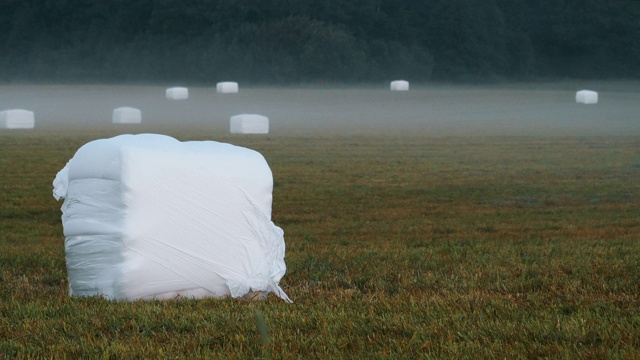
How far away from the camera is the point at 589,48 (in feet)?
294

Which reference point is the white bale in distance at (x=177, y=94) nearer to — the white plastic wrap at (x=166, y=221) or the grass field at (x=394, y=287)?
the grass field at (x=394, y=287)

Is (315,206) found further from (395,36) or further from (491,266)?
(395,36)

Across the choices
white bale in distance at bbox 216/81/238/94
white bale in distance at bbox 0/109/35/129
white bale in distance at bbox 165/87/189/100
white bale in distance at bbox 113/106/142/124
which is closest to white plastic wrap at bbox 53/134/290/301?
white bale in distance at bbox 0/109/35/129

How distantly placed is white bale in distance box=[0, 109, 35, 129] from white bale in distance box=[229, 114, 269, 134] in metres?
11.9

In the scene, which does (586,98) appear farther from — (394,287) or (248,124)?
(394,287)

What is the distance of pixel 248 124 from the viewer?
50.7 m

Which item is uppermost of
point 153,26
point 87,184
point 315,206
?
point 153,26

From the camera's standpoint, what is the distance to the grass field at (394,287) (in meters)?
6.71

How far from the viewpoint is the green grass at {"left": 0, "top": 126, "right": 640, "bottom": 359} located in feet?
Result: 22.0

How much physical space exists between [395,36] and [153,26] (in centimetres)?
2190

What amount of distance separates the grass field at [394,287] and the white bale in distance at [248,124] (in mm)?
25427

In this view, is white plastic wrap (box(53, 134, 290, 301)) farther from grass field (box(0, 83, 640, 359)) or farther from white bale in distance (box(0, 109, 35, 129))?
white bale in distance (box(0, 109, 35, 129))

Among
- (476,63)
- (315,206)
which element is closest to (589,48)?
(476,63)

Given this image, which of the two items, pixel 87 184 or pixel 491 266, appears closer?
pixel 87 184
